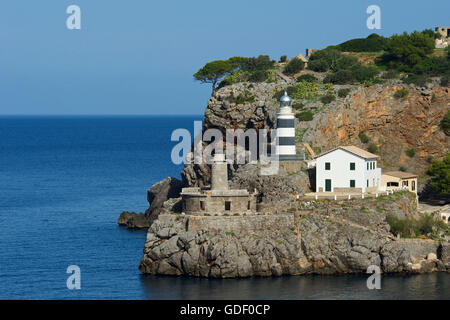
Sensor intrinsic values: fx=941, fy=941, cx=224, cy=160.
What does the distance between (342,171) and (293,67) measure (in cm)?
2980

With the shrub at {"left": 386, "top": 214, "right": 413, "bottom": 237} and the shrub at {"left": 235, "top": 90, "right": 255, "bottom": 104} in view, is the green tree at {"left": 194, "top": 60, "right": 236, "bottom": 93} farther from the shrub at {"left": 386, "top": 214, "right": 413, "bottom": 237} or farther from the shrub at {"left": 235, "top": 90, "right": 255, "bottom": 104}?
the shrub at {"left": 386, "top": 214, "right": 413, "bottom": 237}

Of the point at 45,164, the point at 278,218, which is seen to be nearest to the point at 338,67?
the point at 278,218

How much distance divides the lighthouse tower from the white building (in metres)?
2.65

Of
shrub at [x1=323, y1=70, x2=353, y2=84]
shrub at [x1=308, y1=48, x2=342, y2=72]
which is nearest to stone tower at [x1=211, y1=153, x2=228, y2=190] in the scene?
shrub at [x1=323, y1=70, x2=353, y2=84]

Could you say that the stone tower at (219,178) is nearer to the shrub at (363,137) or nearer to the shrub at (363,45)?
the shrub at (363,137)

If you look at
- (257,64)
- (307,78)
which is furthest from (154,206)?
(257,64)

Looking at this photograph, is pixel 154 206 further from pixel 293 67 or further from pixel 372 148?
pixel 293 67

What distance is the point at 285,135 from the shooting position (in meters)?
75.4

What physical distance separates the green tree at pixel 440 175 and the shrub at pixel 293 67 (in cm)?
2392

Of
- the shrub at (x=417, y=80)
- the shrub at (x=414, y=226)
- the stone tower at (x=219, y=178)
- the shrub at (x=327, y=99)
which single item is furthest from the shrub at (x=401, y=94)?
the stone tower at (x=219, y=178)
